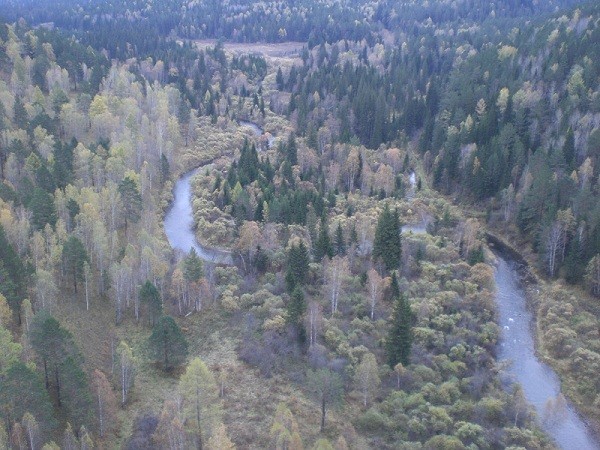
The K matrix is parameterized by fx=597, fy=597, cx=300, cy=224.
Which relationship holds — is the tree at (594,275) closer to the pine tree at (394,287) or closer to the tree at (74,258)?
the pine tree at (394,287)

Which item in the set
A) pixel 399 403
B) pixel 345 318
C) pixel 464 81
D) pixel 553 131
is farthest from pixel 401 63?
pixel 399 403

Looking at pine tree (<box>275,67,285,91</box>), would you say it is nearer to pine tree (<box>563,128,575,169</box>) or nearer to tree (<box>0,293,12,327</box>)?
pine tree (<box>563,128,575,169</box>)

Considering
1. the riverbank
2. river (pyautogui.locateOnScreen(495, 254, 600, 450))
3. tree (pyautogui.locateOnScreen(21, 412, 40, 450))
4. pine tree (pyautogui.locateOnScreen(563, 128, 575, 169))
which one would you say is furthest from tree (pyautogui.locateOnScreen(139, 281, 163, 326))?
pine tree (pyautogui.locateOnScreen(563, 128, 575, 169))

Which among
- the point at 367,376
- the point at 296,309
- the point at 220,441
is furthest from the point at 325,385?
the point at 296,309

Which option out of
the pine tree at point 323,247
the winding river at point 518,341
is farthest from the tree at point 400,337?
the pine tree at point 323,247

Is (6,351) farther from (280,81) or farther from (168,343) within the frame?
(280,81)

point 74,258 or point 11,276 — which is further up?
point 11,276

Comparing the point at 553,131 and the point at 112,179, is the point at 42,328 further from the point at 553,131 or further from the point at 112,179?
the point at 553,131

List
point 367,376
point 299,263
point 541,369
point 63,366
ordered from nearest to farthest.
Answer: point 63,366
point 367,376
point 541,369
point 299,263

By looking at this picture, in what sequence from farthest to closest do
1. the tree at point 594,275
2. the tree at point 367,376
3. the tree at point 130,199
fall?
the tree at point 130,199 < the tree at point 594,275 < the tree at point 367,376
